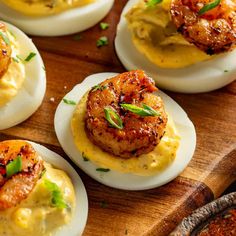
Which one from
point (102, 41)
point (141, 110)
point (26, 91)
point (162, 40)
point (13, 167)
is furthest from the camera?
point (102, 41)

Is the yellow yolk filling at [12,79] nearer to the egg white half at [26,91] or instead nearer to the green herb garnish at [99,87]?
the egg white half at [26,91]

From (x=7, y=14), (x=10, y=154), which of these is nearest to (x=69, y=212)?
(x=10, y=154)

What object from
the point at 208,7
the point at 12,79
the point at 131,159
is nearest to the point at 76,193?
the point at 131,159

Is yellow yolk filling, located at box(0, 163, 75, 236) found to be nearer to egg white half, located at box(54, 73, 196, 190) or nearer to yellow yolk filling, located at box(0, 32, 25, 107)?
egg white half, located at box(54, 73, 196, 190)

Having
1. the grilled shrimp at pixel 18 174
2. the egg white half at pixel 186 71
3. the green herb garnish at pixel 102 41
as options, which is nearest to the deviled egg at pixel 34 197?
the grilled shrimp at pixel 18 174

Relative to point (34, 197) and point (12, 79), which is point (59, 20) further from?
point (34, 197)

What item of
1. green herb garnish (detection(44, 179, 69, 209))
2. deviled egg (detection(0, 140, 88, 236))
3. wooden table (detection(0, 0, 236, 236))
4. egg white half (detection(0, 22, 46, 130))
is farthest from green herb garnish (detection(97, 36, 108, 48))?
green herb garnish (detection(44, 179, 69, 209))
